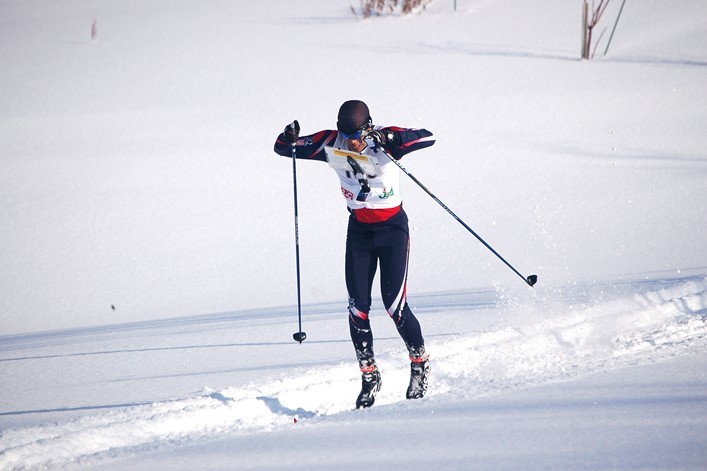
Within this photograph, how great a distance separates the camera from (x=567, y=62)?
1116cm

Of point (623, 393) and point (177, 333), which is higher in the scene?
point (623, 393)

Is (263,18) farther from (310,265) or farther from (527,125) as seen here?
(310,265)

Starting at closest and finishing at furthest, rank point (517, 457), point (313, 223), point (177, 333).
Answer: point (517, 457) < point (177, 333) < point (313, 223)

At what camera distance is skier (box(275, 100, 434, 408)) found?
366 cm

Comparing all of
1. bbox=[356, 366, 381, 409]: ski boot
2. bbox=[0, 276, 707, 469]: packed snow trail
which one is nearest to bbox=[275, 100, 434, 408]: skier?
bbox=[356, 366, 381, 409]: ski boot

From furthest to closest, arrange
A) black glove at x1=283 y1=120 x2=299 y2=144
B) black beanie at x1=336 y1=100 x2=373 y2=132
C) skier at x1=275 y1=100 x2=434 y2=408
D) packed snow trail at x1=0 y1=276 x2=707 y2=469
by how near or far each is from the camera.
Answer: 1. black glove at x1=283 y1=120 x2=299 y2=144
2. skier at x1=275 y1=100 x2=434 y2=408
3. black beanie at x1=336 y1=100 x2=373 y2=132
4. packed snow trail at x1=0 y1=276 x2=707 y2=469

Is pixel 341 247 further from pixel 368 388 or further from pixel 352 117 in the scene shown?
pixel 352 117

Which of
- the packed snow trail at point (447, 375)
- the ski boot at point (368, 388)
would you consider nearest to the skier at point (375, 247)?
the ski boot at point (368, 388)

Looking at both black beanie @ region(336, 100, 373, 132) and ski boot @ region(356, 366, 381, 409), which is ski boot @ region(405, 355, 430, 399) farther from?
black beanie @ region(336, 100, 373, 132)

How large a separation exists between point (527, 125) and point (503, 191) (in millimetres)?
2043

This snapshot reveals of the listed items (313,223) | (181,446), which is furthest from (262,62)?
(181,446)

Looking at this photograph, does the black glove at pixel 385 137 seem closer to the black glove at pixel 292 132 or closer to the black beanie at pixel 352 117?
the black beanie at pixel 352 117

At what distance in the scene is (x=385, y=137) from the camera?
356 cm

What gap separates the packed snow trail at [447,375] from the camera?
3.22 meters
